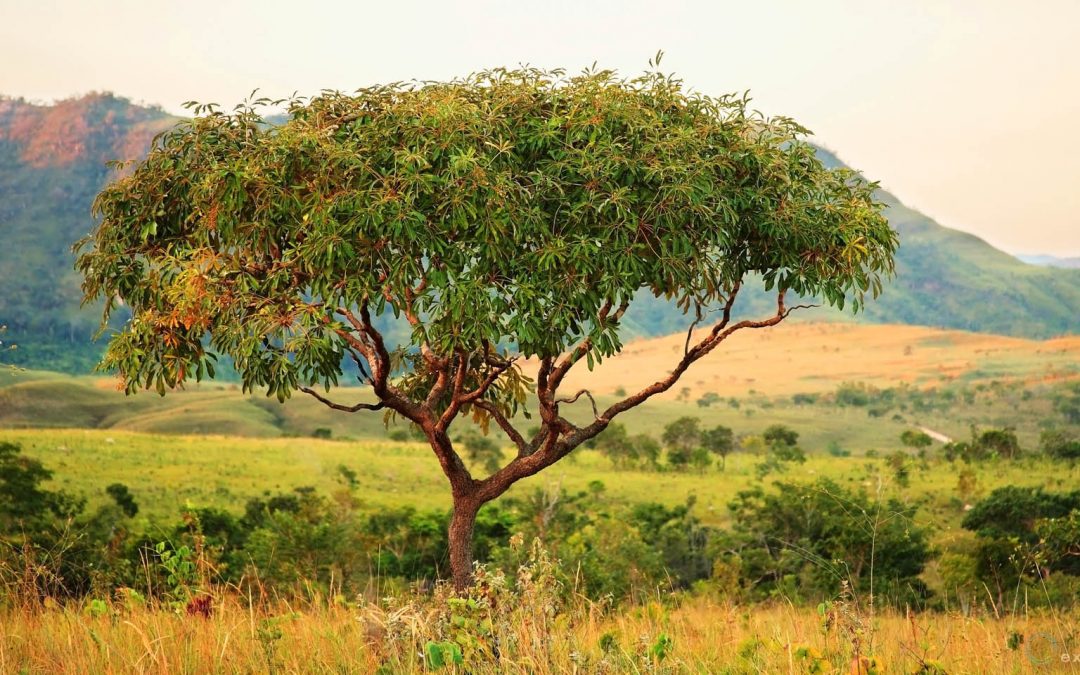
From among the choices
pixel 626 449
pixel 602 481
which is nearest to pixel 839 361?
pixel 626 449

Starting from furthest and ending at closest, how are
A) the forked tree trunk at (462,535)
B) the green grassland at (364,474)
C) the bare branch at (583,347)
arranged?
the green grassland at (364,474)
the forked tree trunk at (462,535)
the bare branch at (583,347)

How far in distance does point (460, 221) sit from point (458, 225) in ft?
1.76

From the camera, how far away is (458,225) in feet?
32.1

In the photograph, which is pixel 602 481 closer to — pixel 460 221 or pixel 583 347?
pixel 583 347

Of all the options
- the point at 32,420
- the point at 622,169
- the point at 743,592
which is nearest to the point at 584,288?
the point at 622,169

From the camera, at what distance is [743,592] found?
21.5 meters

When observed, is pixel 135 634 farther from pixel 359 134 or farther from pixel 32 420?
pixel 32 420

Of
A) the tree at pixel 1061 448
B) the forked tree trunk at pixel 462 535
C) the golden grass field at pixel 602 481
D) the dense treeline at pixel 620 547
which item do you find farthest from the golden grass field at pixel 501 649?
the tree at pixel 1061 448

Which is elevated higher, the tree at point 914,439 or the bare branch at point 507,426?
the bare branch at point 507,426

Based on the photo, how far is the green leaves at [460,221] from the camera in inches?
376

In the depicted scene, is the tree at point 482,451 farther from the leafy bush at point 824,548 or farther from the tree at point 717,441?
the leafy bush at point 824,548

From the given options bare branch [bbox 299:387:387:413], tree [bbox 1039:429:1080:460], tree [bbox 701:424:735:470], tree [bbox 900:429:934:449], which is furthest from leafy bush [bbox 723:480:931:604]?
tree [bbox 900:429:934:449]

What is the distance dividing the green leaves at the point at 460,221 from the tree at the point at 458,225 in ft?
0.09

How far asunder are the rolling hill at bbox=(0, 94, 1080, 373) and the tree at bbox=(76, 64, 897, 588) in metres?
107
